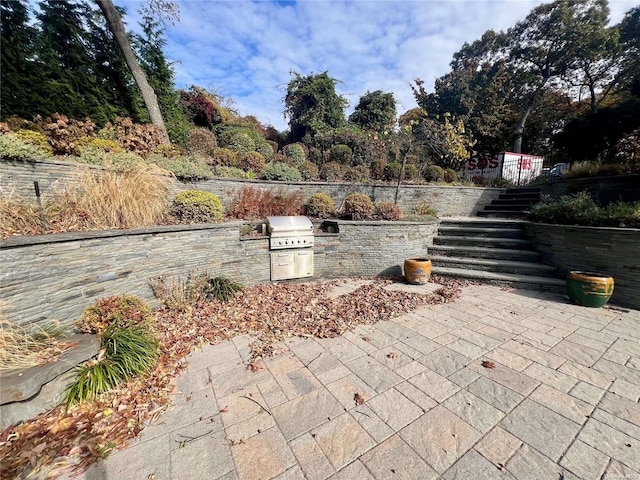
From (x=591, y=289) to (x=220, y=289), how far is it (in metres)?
5.47

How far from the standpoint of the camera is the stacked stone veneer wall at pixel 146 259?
7.58ft

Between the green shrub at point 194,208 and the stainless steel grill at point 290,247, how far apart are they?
1.04 meters

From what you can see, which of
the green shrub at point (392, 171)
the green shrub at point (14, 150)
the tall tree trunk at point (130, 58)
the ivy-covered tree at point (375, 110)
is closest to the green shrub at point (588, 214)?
the green shrub at point (392, 171)

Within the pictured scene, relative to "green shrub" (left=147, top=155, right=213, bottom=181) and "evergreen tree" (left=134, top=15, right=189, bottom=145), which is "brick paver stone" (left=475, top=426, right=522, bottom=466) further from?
"evergreen tree" (left=134, top=15, right=189, bottom=145)

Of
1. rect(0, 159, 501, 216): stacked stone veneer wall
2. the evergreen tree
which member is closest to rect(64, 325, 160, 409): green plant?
rect(0, 159, 501, 216): stacked stone veneer wall

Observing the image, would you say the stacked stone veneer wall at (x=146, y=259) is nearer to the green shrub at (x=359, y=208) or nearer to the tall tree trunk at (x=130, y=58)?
the green shrub at (x=359, y=208)

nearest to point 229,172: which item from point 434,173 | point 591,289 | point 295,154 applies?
point 295,154

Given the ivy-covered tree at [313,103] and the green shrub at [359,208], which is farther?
the ivy-covered tree at [313,103]

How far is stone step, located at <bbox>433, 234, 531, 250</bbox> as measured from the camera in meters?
5.30

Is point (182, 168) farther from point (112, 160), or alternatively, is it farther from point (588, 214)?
point (588, 214)

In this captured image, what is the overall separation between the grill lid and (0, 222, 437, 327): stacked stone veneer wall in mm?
316

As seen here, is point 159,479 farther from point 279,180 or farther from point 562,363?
point 279,180

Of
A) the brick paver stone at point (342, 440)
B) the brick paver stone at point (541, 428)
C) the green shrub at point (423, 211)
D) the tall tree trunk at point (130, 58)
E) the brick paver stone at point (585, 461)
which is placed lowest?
the brick paver stone at point (342, 440)

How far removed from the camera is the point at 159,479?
1.37m
